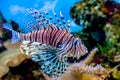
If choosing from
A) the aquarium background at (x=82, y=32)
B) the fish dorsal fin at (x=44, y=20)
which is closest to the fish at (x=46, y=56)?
the fish dorsal fin at (x=44, y=20)

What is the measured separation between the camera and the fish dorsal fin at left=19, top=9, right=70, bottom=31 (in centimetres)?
292

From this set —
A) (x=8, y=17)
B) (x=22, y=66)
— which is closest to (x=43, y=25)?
(x=22, y=66)

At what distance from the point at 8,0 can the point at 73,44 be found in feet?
16.9

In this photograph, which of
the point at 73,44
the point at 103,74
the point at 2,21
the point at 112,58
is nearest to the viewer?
the point at 103,74

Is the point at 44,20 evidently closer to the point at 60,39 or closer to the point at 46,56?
the point at 60,39

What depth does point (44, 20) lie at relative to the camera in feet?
9.78

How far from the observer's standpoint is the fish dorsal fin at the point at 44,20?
292cm

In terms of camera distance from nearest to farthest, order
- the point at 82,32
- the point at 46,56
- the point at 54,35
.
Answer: the point at 54,35, the point at 46,56, the point at 82,32

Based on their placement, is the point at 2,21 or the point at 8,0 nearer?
the point at 2,21

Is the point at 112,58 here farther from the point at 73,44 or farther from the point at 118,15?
the point at 118,15

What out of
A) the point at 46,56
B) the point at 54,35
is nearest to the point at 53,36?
the point at 54,35

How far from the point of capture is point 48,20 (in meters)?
2.95

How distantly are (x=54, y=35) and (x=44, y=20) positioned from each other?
24 centimetres

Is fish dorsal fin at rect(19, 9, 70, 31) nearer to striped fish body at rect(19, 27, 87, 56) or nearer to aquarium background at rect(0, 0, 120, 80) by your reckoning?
striped fish body at rect(19, 27, 87, 56)
